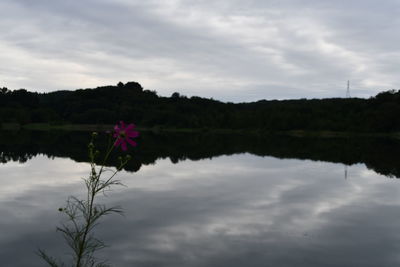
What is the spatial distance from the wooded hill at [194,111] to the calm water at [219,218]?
6915 centimetres

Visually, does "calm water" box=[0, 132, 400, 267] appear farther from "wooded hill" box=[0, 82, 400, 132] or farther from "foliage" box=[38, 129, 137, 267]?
"wooded hill" box=[0, 82, 400, 132]

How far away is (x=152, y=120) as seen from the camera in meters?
112

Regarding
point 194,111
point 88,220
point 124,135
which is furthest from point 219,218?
point 194,111

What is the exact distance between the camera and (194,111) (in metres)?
126

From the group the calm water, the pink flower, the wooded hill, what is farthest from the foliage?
the wooded hill

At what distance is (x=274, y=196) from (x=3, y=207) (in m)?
7.59

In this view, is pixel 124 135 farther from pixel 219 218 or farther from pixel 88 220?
pixel 219 218

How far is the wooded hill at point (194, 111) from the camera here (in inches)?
3521

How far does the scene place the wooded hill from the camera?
293ft

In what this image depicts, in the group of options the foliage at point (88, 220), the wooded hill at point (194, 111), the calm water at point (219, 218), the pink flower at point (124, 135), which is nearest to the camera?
the pink flower at point (124, 135)

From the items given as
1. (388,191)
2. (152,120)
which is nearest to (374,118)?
(152,120)

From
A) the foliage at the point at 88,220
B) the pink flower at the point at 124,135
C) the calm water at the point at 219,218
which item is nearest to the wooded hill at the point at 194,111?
the calm water at the point at 219,218

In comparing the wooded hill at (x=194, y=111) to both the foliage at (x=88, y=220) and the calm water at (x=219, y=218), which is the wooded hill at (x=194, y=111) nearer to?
the calm water at (x=219, y=218)

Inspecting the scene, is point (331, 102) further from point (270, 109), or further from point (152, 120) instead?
point (152, 120)
